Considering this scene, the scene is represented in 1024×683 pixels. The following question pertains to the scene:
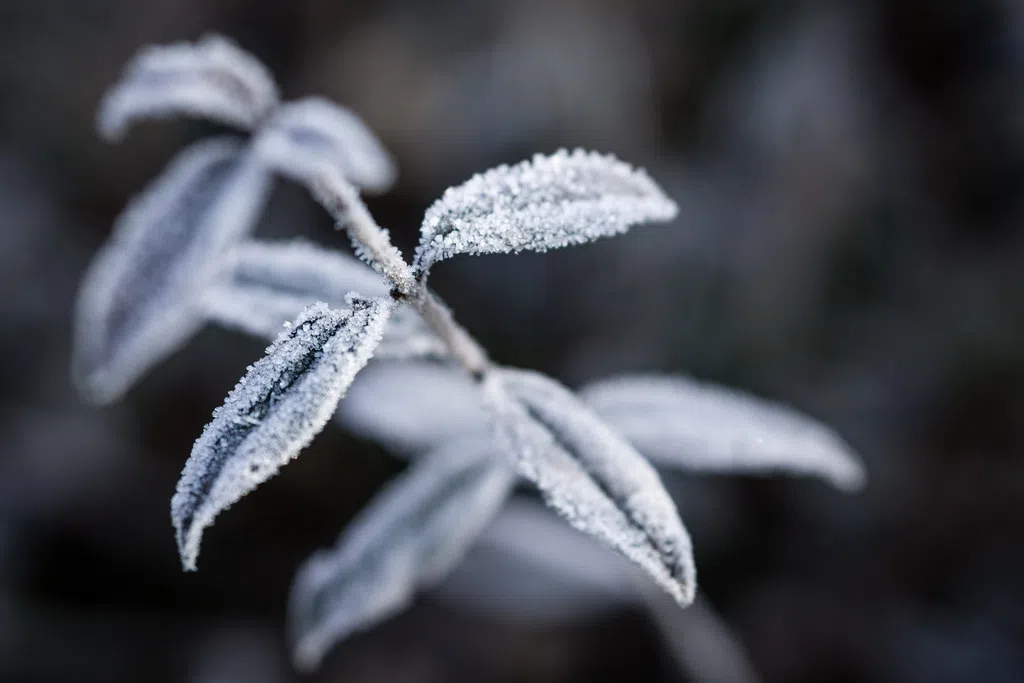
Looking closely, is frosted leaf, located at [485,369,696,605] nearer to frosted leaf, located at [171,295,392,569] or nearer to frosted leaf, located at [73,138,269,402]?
frosted leaf, located at [171,295,392,569]

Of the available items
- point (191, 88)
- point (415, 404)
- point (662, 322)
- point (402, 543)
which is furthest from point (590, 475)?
point (662, 322)

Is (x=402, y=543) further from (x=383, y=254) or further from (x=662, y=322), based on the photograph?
(x=662, y=322)

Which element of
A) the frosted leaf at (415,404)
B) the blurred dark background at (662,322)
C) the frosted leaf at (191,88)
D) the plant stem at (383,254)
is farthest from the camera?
the blurred dark background at (662,322)

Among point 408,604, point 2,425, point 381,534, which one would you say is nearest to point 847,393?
point 408,604

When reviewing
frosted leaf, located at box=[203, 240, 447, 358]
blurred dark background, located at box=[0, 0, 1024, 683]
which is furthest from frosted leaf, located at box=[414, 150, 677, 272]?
blurred dark background, located at box=[0, 0, 1024, 683]

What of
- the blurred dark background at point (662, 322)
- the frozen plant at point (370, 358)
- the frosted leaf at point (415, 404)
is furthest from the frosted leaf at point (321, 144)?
the blurred dark background at point (662, 322)

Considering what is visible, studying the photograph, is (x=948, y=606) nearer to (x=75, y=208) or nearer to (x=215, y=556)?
(x=215, y=556)

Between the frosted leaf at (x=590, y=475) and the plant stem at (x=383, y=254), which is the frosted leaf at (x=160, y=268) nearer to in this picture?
the plant stem at (x=383, y=254)

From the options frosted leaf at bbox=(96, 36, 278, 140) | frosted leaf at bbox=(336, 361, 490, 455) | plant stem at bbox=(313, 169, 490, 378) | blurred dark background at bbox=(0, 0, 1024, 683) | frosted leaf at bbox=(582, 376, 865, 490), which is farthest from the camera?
blurred dark background at bbox=(0, 0, 1024, 683)
